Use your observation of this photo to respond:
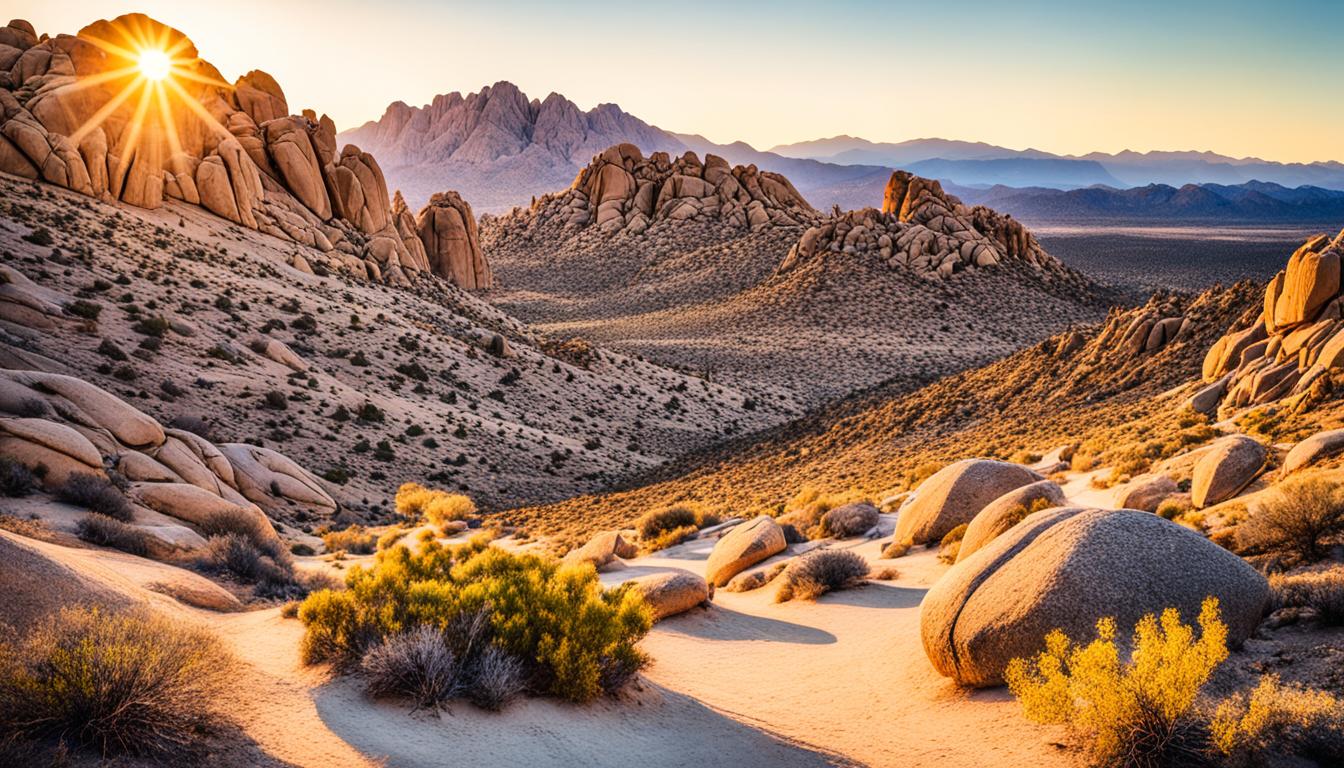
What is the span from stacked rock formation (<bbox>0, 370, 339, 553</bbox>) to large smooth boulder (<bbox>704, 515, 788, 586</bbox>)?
10.2m

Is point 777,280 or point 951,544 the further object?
point 777,280

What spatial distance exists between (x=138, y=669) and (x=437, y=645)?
8.08 ft

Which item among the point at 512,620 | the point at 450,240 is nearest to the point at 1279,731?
the point at 512,620

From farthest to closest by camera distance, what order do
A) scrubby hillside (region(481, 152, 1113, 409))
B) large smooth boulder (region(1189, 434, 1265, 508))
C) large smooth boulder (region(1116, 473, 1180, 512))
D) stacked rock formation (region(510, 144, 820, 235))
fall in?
stacked rock formation (region(510, 144, 820, 235)) < scrubby hillside (region(481, 152, 1113, 409)) < large smooth boulder (region(1116, 473, 1180, 512)) < large smooth boulder (region(1189, 434, 1265, 508))

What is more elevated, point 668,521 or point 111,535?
point 111,535

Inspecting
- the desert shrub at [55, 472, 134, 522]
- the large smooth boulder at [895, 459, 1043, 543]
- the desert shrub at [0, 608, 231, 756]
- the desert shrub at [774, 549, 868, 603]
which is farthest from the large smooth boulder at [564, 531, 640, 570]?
the desert shrub at [0, 608, 231, 756]

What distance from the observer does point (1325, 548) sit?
30.6ft

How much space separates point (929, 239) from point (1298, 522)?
76.0 m

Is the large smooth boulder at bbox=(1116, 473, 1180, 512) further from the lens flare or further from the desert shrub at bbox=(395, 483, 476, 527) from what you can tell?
the lens flare

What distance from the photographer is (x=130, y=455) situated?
58.4 feet

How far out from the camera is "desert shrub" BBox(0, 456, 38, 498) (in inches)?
553

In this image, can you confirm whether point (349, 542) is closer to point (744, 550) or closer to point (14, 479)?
point (14, 479)

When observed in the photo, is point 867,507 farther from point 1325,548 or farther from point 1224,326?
point 1224,326

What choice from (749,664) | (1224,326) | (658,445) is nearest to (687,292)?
(658,445)
